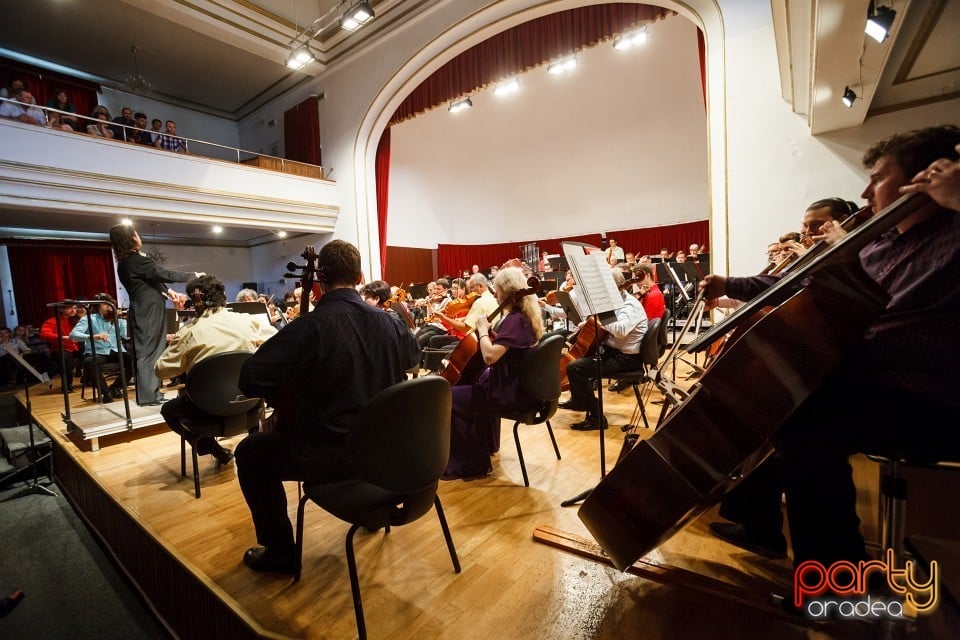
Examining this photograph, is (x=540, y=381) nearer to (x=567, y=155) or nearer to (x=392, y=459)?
(x=392, y=459)

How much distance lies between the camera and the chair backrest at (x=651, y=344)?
3168 millimetres

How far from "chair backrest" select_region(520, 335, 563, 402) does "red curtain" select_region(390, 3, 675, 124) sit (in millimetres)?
4826

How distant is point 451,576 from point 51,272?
1217 cm

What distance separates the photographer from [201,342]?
102 inches

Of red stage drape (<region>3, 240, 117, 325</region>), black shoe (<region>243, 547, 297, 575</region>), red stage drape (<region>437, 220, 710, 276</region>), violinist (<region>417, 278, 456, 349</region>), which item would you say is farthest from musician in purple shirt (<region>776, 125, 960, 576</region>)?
red stage drape (<region>3, 240, 117, 325</region>)

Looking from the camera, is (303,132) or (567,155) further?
(567,155)

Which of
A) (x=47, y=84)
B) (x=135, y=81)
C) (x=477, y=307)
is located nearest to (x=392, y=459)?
(x=477, y=307)

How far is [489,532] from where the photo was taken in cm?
204

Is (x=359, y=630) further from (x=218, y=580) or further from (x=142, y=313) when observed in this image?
(x=142, y=313)

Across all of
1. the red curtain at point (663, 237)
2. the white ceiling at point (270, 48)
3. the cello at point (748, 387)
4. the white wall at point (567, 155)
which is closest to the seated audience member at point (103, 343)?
the white ceiling at point (270, 48)

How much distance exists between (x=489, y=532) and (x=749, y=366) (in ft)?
4.64

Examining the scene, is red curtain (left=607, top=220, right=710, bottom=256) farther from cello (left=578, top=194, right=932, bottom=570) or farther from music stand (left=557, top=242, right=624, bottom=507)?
cello (left=578, top=194, right=932, bottom=570)

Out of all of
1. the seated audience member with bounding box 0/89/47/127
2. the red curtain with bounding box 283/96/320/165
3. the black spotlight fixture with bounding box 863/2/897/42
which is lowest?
the black spotlight fixture with bounding box 863/2/897/42

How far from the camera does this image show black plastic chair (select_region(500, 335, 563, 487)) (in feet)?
7.73
